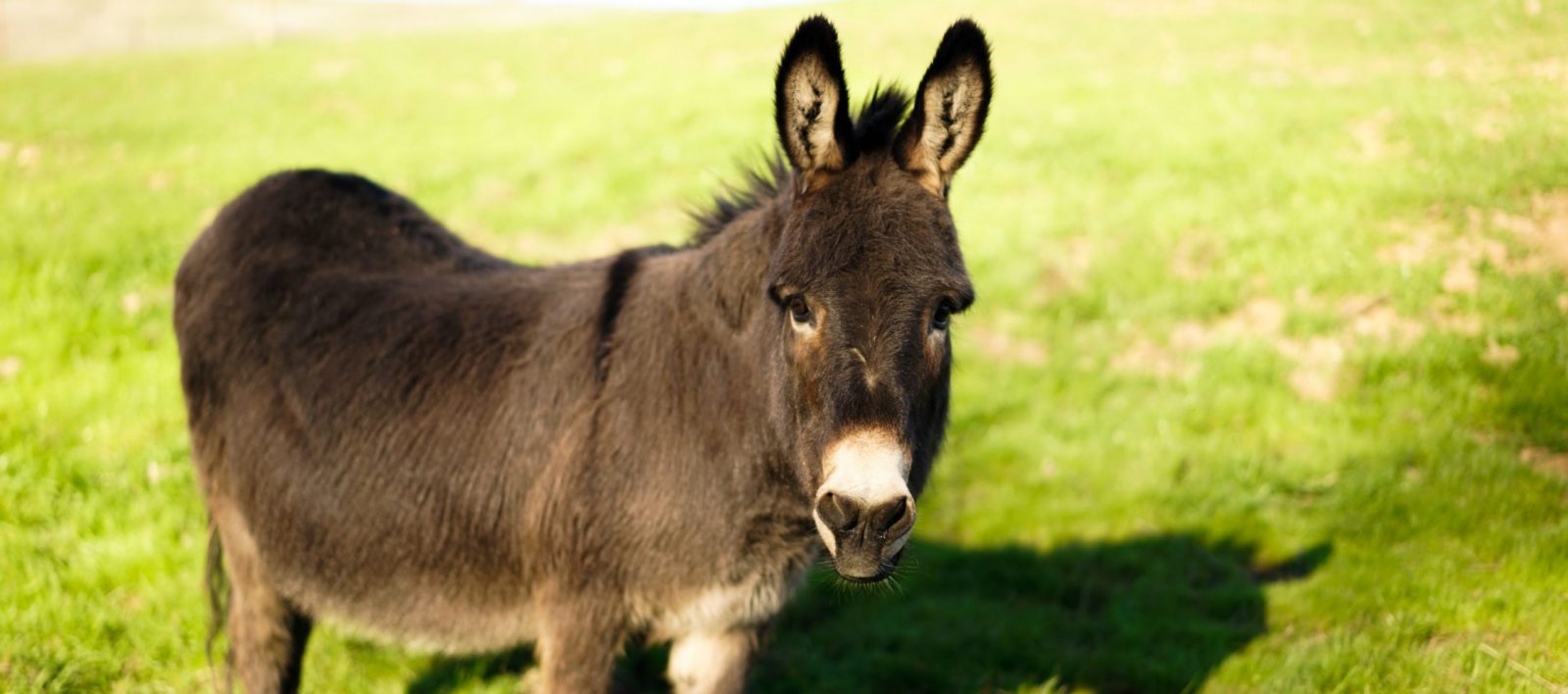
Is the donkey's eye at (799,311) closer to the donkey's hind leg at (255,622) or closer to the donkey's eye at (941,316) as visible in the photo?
the donkey's eye at (941,316)

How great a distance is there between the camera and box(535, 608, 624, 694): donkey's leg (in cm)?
314

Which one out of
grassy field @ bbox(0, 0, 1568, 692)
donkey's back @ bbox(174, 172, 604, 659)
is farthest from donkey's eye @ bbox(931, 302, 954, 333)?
donkey's back @ bbox(174, 172, 604, 659)

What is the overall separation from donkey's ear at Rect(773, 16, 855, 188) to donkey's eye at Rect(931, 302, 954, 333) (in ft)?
1.61

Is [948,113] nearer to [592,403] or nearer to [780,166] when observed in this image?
[780,166]

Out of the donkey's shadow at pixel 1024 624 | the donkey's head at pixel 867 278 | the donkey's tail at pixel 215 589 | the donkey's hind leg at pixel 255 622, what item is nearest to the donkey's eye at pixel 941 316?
the donkey's head at pixel 867 278

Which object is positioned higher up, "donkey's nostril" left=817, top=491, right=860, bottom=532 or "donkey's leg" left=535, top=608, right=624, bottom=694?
"donkey's nostril" left=817, top=491, right=860, bottom=532

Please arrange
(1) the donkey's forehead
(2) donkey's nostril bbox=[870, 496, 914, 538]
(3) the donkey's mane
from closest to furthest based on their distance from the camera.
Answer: (2) donkey's nostril bbox=[870, 496, 914, 538] < (1) the donkey's forehead < (3) the donkey's mane

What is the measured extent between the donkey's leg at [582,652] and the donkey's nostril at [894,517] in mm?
1190

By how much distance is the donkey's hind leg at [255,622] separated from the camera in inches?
150

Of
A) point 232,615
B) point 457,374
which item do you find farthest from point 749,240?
point 232,615

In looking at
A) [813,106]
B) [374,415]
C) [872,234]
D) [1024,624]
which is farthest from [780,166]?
[1024,624]

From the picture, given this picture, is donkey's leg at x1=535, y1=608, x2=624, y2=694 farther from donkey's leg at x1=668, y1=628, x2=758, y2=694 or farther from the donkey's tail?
the donkey's tail

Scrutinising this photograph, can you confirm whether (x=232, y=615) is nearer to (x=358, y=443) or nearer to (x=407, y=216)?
(x=358, y=443)

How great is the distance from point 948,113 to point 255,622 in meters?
3.10
